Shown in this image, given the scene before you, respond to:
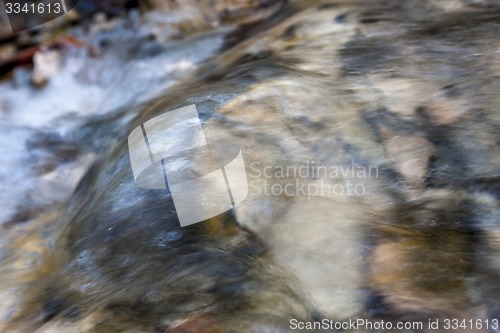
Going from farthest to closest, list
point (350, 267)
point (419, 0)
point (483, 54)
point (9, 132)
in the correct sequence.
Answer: point (9, 132) → point (419, 0) → point (483, 54) → point (350, 267)

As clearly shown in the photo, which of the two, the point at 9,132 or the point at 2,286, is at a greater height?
the point at 9,132

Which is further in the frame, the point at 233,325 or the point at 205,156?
the point at 205,156

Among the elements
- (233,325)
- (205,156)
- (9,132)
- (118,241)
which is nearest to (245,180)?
(205,156)

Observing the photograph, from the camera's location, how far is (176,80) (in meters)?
4.38

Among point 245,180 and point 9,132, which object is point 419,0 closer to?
point 245,180

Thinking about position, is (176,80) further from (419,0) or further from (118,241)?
(118,241)

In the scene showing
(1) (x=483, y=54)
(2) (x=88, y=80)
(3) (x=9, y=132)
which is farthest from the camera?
(2) (x=88, y=80)

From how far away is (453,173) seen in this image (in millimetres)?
2490

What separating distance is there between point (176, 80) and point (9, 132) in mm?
1249

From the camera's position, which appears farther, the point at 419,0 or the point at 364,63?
the point at 419,0

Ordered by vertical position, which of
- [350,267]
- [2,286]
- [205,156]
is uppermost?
[205,156]

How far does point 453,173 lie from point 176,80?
2.44m

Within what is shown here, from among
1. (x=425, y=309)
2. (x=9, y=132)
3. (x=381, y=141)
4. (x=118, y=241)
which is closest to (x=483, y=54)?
(x=381, y=141)

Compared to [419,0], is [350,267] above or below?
below
